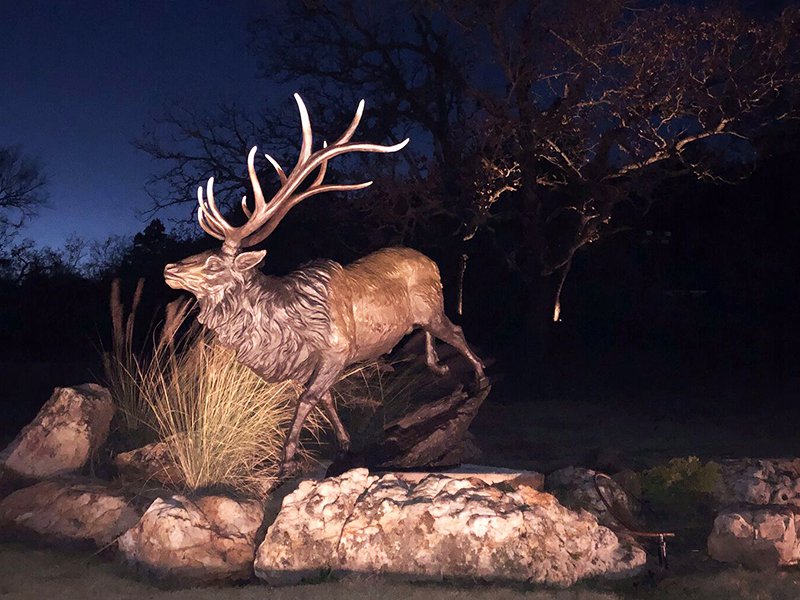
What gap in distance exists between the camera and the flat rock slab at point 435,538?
17.6 feet

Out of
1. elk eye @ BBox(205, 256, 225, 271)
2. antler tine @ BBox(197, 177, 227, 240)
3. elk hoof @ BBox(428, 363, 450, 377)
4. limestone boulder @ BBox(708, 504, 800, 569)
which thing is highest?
antler tine @ BBox(197, 177, 227, 240)

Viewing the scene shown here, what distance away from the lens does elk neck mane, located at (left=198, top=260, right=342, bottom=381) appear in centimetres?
654

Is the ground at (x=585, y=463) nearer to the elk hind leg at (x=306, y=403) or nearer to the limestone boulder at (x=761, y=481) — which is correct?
the limestone boulder at (x=761, y=481)

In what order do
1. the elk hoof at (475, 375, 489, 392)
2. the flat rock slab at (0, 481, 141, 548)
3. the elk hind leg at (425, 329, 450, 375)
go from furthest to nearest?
the elk hind leg at (425, 329, 450, 375) → the elk hoof at (475, 375, 489, 392) → the flat rock slab at (0, 481, 141, 548)

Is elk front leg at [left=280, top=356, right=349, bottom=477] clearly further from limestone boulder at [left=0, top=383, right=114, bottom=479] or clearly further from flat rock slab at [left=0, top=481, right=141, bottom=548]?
limestone boulder at [left=0, top=383, right=114, bottom=479]

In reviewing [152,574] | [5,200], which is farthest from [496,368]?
[5,200]

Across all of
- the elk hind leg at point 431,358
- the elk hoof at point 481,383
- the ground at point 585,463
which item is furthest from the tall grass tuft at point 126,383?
the elk hoof at point 481,383

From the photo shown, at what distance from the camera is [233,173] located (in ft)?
59.7

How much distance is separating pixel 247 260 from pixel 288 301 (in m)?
0.48

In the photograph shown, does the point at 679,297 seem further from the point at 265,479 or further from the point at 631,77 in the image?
the point at 265,479

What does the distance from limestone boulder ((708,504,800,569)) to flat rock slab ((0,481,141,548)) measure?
391cm

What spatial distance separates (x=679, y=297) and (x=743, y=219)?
92.8 inches

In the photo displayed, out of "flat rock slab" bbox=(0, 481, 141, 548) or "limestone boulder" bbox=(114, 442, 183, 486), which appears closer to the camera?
"flat rock slab" bbox=(0, 481, 141, 548)

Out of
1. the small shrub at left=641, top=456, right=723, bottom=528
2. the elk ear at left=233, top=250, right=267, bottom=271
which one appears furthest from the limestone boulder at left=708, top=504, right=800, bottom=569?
the elk ear at left=233, top=250, right=267, bottom=271
